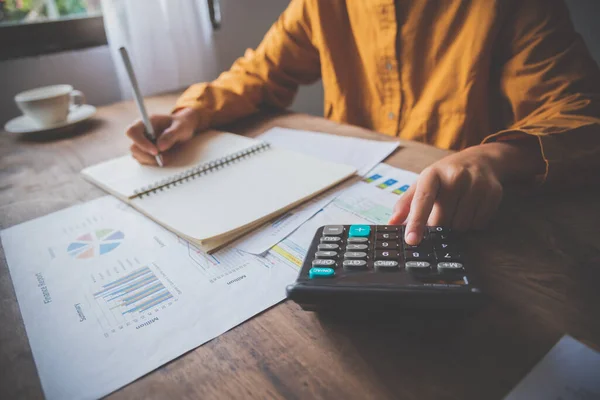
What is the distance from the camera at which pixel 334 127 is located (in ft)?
2.41

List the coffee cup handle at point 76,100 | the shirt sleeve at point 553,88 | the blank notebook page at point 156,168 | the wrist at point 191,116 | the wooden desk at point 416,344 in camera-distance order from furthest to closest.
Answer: the coffee cup handle at point 76,100 < the wrist at point 191,116 < the blank notebook page at point 156,168 < the shirt sleeve at point 553,88 < the wooden desk at point 416,344

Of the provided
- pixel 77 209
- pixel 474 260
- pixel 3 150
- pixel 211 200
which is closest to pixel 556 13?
pixel 474 260

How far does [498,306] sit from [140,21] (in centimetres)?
118

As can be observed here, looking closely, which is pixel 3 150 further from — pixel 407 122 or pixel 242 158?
pixel 407 122

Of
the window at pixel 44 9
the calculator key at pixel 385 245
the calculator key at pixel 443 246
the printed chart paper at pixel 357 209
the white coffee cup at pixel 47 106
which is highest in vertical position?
the window at pixel 44 9

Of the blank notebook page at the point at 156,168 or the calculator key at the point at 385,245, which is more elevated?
the calculator key at the point at 385,245

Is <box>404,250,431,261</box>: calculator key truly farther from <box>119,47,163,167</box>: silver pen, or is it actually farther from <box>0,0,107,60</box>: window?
<box>0,0,107,60</box>: window

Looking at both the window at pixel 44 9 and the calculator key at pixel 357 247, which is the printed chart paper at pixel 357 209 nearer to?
the calculator key at pixel 357 247

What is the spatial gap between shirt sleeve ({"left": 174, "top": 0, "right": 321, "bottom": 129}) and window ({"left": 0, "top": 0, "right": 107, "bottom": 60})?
541 millimetres

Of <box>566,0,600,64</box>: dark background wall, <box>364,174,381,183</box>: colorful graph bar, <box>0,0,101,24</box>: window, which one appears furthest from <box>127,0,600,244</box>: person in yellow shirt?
<box>0,0,101,24</box>: window

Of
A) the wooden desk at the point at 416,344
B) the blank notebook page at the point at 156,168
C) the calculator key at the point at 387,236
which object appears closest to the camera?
the wooden desk at the point at 416,344

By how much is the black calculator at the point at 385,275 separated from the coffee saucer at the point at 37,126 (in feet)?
2.34

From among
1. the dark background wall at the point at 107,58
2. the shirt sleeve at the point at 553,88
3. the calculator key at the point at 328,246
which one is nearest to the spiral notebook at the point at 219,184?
the calculator key at the point at 328,246

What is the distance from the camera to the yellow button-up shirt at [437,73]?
54 centimetres
